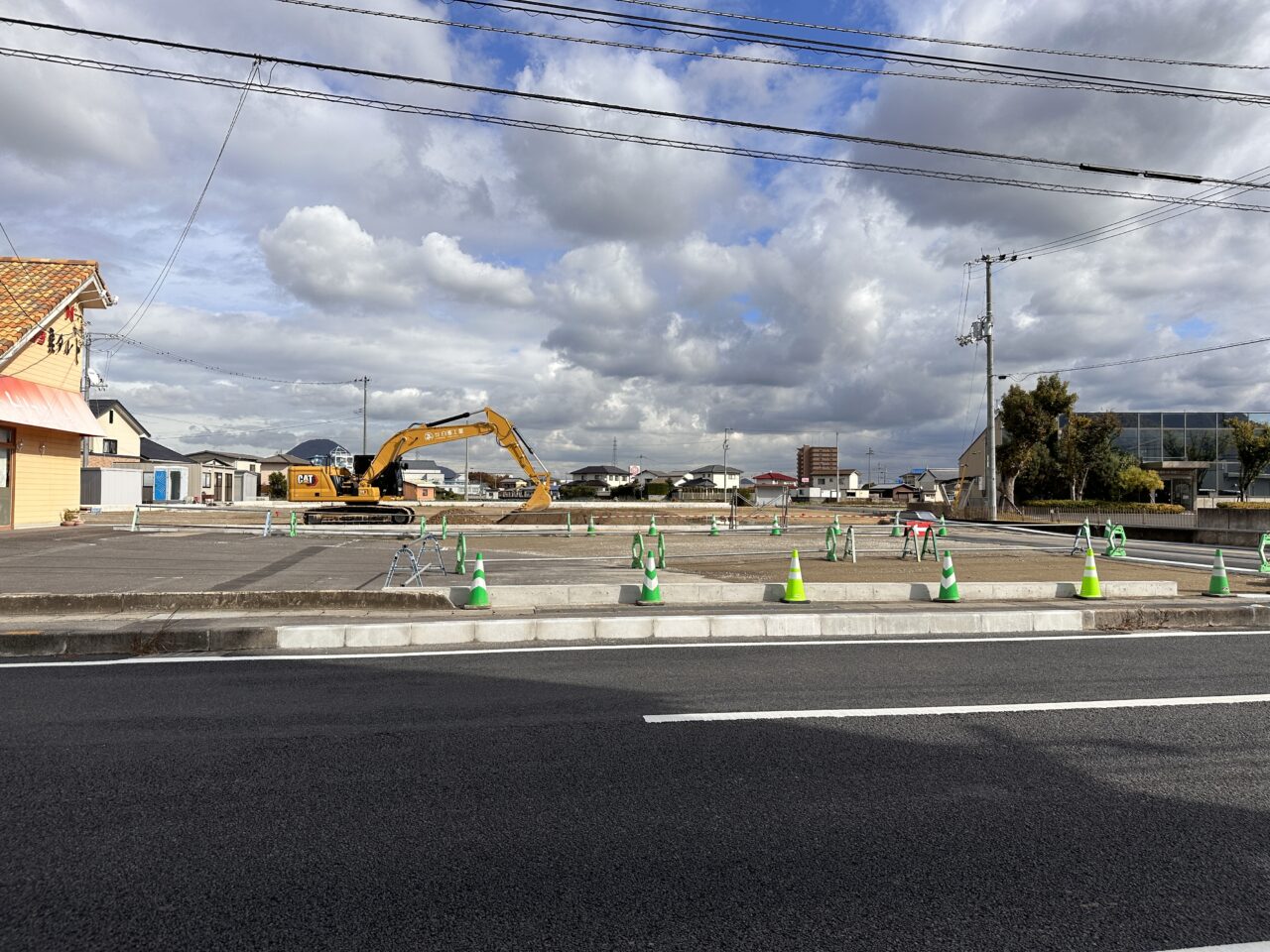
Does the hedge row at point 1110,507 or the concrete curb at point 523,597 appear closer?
the concrete curb at point 523,597

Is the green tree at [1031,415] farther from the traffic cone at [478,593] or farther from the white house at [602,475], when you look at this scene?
the white house at [602,475]

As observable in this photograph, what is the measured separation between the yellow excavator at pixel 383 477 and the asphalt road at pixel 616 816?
26.7 metres

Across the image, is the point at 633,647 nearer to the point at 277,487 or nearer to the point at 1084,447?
the point at 1084,447

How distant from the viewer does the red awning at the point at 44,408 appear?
65.9 feet

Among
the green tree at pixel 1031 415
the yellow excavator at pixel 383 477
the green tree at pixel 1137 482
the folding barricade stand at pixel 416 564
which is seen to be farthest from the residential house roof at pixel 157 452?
the green tree at pixel 1137 482

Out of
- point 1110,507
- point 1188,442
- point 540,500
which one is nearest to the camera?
point 540,500

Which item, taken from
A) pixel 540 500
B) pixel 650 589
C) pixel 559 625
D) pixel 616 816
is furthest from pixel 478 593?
pixel 540 500

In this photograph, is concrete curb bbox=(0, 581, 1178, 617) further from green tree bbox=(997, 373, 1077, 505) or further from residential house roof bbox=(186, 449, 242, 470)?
residential house roof bbox=(186, 449, 242, 470)

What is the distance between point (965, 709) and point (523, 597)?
6339mm

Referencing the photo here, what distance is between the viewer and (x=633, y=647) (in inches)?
332

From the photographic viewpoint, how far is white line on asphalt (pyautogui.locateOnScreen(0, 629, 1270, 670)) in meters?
7.62

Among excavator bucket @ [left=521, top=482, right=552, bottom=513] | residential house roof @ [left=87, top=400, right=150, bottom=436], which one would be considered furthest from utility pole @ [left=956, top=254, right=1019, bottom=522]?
residential house roof @ [left=87, top=400, right=150, bottom=436]

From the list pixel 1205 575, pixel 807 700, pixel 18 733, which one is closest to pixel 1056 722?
pixel 807 700

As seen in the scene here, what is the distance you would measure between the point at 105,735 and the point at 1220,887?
20.2 ft
